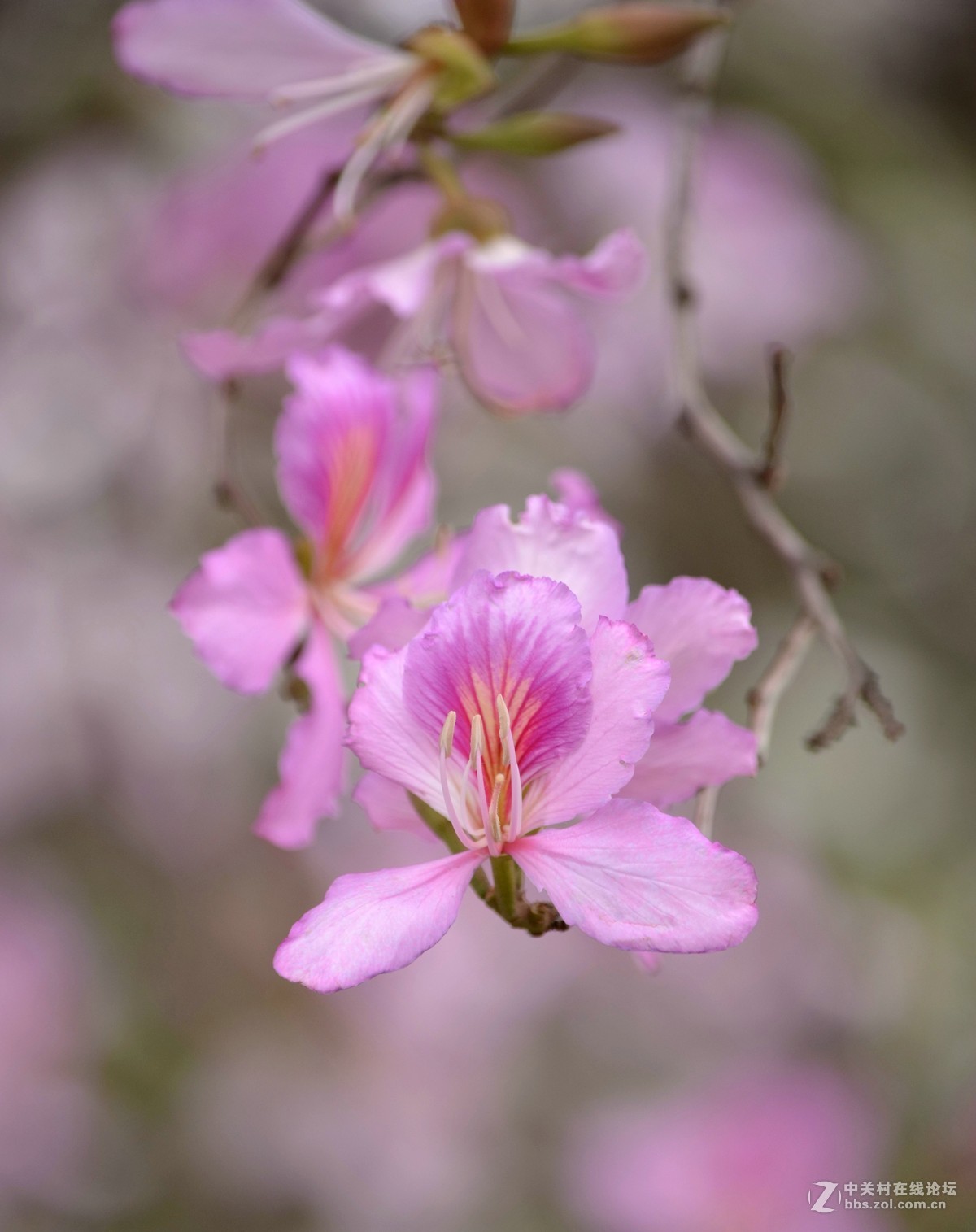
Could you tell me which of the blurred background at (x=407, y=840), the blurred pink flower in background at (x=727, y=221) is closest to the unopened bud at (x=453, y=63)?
the blurred background at (x=407, y=840)

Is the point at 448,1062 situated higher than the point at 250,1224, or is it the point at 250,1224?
the point at 448,1062

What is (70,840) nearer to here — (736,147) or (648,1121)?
(648,1121)

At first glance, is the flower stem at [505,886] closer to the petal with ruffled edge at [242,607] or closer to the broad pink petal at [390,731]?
the broad pink petal at [390,731]

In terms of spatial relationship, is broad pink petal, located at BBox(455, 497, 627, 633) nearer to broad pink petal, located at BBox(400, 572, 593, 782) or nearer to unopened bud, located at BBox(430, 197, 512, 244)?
broad pink petal, located at BBox(400, 572, 593, 782)

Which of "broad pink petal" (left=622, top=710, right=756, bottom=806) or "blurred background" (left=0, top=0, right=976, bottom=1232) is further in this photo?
"blurred background" (left=0, top=0, right=976, bottom=1232)

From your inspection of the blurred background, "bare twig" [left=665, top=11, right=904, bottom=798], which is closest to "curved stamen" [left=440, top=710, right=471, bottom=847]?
"bare twig" [left=665, top=11, right=904, bottom=798]

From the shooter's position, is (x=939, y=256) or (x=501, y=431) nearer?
(x=939, y=256)

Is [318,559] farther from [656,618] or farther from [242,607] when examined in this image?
[656,618]

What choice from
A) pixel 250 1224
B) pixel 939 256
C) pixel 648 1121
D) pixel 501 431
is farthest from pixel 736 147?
pixel 250 1224
